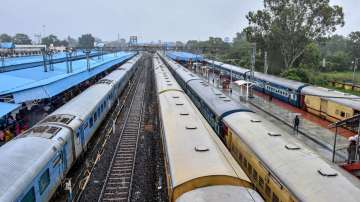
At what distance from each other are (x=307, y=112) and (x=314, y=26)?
88.3 ft

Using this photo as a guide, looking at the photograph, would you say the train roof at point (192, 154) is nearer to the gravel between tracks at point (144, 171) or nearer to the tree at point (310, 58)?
the gravel between tracks at point (144, 171)

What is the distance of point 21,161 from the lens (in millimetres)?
11352

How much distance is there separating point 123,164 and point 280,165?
10825 millimetres

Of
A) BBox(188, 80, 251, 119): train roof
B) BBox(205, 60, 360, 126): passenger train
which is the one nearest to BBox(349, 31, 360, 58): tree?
BBox(205, 60, 360, 126): passenger train

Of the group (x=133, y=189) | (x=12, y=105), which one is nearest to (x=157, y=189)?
(x=133, y=189)

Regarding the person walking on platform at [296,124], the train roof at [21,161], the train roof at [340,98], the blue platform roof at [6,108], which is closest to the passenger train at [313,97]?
the train roof at [340,98]

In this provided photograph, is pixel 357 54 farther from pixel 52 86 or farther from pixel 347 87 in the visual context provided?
pixel 52 86

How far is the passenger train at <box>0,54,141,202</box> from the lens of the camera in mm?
10310

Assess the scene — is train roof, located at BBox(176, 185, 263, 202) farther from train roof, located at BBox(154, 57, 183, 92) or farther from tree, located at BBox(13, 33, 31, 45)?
tree, located at BBox(13, 33, 31, 45)

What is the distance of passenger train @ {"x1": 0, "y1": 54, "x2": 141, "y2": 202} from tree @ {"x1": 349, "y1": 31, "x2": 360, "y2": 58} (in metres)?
81.9

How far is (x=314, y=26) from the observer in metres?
55.1

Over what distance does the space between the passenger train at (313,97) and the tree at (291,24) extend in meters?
12.2

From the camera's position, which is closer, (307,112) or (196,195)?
(196,195)

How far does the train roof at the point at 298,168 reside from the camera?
922 centimetres
